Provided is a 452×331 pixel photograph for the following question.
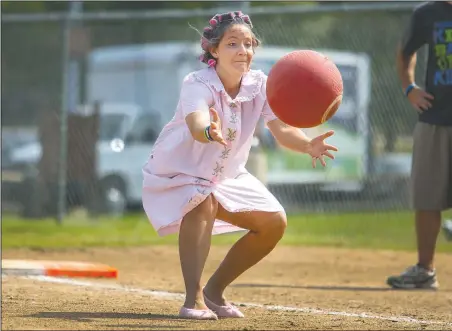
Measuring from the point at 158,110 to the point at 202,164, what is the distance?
10.2m

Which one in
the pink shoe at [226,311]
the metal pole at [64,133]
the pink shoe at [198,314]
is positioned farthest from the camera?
the metal pole at [64,133]

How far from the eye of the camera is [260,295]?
7.52 m

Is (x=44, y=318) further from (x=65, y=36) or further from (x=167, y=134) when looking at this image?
(x=65, y=36)

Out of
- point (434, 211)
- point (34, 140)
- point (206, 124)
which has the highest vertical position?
point (206, 124)

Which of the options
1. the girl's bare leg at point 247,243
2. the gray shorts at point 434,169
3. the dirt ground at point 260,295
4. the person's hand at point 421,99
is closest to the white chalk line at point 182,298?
the dirt ground at point 260,295

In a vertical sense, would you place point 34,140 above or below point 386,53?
below

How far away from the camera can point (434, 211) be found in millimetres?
8297

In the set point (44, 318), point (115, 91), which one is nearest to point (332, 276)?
point (44, 318)

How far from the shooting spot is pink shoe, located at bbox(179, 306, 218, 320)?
18.4 ft

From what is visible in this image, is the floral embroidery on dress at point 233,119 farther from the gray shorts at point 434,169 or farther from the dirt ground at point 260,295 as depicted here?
the gray shorts at point 434,169

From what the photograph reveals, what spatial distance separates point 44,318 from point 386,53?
825 cm

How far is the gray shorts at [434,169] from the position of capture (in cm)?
827

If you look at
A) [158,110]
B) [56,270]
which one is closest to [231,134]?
[56,270]

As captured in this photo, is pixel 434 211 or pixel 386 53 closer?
pixel 434 211
